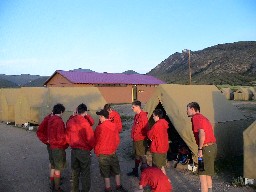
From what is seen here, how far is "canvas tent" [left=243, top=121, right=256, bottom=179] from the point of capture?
7.41m

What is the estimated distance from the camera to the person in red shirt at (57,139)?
6.79 metres

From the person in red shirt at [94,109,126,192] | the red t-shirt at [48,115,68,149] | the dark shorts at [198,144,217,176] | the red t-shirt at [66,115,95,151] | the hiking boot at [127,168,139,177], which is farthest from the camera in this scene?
the hiking boot at [127,168,139,177]

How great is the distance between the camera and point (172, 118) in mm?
9336

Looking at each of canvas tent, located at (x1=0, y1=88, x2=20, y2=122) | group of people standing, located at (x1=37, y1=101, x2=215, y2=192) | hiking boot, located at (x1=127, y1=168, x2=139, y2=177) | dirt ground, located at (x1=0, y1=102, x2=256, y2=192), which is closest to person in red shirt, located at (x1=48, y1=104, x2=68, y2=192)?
group of people standing, located at (x1=37, y1=101, x2=215, y2=192)

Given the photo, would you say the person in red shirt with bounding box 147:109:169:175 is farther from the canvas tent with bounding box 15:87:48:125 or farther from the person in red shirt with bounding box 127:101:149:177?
the canvas tent with bounding box 15:87:48:125

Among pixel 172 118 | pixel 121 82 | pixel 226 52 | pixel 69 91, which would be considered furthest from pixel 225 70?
pixel 172 118

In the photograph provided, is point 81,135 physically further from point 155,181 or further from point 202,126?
point 202,126

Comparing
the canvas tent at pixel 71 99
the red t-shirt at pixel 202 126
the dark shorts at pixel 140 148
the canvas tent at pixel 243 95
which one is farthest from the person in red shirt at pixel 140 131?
the canvas tent at pixel 243 95

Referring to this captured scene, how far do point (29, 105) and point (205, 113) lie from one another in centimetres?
1105

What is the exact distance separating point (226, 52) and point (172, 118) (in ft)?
302

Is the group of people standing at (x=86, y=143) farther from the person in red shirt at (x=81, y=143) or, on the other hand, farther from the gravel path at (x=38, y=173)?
the gravel path at (x=38, y=173)

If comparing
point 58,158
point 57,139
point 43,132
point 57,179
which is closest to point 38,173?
point 43,132

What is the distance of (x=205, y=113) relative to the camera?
1004cm

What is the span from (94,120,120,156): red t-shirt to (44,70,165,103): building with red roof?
2679 cm
